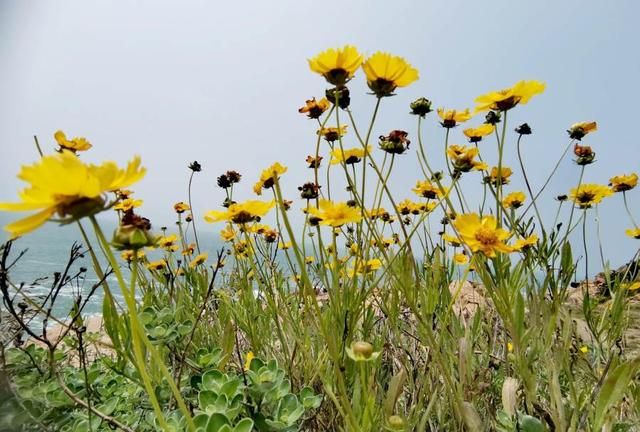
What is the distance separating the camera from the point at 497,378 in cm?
119

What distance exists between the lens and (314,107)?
1.28 m

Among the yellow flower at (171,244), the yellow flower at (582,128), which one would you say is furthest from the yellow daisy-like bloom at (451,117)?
the yellow flower at (171,244)

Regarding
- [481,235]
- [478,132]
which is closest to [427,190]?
[478,132]

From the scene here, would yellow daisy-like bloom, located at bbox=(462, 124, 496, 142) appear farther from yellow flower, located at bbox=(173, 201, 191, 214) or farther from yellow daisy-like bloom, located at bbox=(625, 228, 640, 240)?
yellow flower, located at bbox=(173, 201, 191, 214)

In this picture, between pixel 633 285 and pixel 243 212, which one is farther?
pixel 633 285

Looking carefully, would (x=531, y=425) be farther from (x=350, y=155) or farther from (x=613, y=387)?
(x=350, y=155)

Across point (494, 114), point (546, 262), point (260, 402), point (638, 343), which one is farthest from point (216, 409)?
point (638, 343)

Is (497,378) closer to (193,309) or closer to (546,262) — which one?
(546,262)

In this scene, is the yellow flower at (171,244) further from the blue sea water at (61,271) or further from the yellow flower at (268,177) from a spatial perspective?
the yellow flower at (268,177)

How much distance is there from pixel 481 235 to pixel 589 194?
3.30ft

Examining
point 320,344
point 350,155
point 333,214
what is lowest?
point 320,344

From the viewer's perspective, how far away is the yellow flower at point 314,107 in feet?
4.20

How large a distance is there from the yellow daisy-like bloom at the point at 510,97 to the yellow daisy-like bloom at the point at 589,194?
0.77 m

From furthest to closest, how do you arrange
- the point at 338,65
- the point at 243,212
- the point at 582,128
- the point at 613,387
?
the point at 582,128 → the point at 243,212 → the point at 338,65 → the point at 613,387
